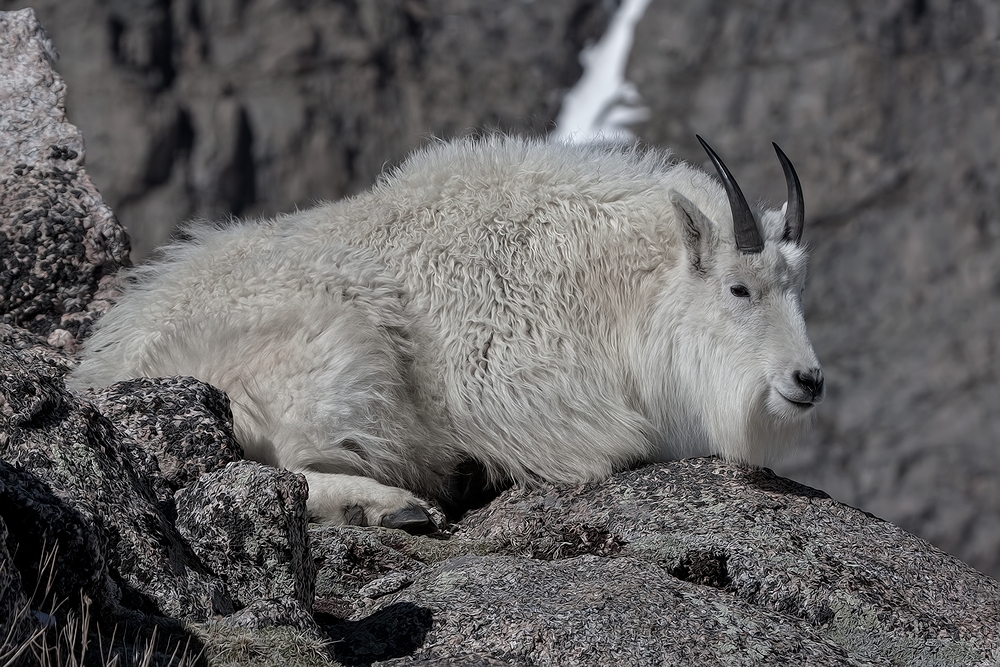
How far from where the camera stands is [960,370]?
58438 mm

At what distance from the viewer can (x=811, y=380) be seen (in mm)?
Answer: 5887

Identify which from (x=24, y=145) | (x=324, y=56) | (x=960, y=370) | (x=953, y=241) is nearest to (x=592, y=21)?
(x=324, y=56)

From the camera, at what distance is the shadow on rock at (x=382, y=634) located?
13.4ft

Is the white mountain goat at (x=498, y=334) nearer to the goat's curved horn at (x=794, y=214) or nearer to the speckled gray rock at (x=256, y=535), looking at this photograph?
the goat's curved horn at (x=794, y=214)

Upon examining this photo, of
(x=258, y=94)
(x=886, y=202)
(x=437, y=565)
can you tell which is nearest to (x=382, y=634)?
(x=437, y=565)

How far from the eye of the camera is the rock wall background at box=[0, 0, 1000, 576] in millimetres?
57531

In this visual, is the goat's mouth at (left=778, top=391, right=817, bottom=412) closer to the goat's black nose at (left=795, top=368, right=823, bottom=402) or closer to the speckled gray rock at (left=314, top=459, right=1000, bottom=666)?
the goat's black nose at (left=795, top=368, right=823, bottom=402)

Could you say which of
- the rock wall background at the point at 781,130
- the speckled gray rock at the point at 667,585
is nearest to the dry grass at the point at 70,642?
the speckled gray rock at the point at 667,585

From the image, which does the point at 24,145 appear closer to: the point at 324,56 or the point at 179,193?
the point at 179,193

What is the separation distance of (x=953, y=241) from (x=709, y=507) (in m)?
60.7

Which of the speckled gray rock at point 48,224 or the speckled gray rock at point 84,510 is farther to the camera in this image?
the speckled gray rock at point 48,224

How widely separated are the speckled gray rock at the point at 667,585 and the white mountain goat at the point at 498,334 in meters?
0.31

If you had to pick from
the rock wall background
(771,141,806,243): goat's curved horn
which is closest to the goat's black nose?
(771,141,806,243): goat's curved horn

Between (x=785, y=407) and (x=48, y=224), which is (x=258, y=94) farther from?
(x=785, y=407)
